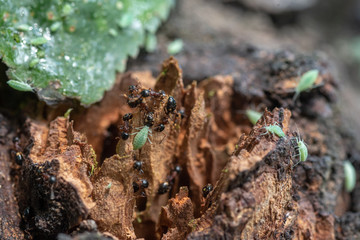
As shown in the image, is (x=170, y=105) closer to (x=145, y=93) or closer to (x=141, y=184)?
(x=145, y=93)

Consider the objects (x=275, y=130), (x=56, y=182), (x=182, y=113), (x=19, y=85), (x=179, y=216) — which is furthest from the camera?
(x=182, y=113)

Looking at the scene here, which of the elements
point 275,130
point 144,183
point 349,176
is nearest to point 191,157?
point 144,183

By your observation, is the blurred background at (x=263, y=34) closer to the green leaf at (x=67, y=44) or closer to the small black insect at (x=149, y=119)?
the green leaf at (x=67, y=44)

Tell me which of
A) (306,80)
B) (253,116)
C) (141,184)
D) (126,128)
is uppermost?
(306,80)

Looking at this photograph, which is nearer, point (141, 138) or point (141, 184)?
point (141, 138)

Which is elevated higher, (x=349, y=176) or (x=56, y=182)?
(x=349, y=176)

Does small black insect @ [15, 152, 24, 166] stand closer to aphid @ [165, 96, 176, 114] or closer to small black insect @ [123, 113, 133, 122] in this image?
small black insect @ [123, 113, 133, 122]

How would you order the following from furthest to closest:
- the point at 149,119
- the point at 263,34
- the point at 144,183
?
the point at 263,34 → the point at 144,183 → the point at 149,119
